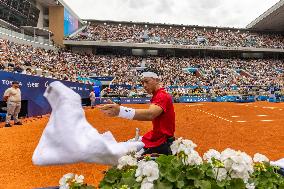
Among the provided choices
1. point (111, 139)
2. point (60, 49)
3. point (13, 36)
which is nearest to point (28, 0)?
point (60, 49)

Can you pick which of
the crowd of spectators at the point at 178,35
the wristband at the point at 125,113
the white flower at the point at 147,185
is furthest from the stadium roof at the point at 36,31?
the white flower at the point at 147,185

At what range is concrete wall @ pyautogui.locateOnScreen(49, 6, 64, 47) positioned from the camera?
52.9 meters

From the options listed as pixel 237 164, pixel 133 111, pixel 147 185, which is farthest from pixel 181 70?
pixel 147 185

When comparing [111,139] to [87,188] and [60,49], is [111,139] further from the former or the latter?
[60,49]

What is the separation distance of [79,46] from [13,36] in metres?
22.6

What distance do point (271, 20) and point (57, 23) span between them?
129 ft

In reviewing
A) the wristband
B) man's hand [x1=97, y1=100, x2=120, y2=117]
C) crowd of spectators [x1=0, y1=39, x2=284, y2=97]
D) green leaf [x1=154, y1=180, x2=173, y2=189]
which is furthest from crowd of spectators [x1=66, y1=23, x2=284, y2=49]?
green leaf [x1=154, y1=180, x2=173, y2=189]

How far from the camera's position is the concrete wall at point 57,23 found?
5291cm

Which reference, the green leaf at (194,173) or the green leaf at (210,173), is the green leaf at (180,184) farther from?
the green leaf at (210,173)

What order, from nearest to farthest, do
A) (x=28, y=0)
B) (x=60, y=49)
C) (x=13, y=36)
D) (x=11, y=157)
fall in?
(x=11, y=157) → (x=13, y=36) → (x=28, y=0) → (x=60, y=49)

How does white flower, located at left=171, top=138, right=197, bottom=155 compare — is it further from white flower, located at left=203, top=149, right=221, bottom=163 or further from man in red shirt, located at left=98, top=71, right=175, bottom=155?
man in red shirt, located at left=98, top=71, right=175, bottom=155

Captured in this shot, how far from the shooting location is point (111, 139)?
270 centimetres

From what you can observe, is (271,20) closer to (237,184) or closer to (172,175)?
(237,184)

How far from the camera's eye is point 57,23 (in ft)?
175
